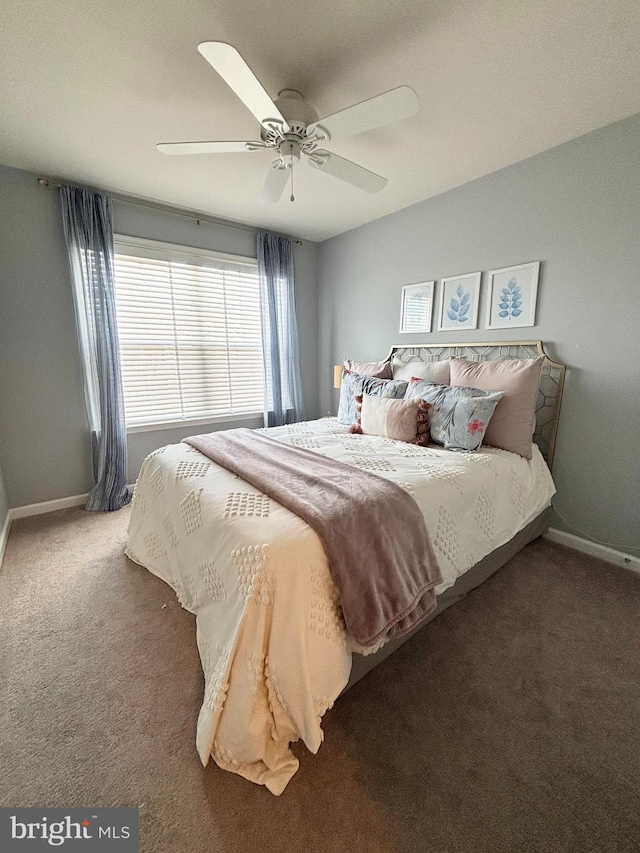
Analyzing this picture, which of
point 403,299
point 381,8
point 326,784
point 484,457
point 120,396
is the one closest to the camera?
point 326,784

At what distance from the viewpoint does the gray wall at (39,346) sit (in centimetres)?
252

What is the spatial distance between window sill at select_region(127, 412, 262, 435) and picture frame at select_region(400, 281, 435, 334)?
188 centimetres

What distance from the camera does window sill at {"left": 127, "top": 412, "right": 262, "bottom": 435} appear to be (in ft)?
10.5

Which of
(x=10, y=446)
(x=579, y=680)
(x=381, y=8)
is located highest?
(x=381, y=8)

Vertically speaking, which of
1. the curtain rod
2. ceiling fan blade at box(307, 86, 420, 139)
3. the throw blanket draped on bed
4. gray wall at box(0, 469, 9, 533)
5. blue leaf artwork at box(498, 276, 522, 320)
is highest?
the curtain rod

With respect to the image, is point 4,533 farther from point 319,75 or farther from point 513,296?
point 513,296

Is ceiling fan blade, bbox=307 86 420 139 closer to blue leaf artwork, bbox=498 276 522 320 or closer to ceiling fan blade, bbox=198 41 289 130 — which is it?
ceiling fan blade, bbox=198 41 289 130

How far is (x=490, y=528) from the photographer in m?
1.77

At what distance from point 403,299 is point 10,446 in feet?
11.5

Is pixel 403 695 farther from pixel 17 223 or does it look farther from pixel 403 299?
pixel 17 223

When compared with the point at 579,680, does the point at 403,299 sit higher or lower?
higher

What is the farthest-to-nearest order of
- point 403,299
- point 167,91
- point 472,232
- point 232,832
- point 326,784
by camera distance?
point 403,299 → point 472,232 → point 167,91 → point 326,784 → point 232,832

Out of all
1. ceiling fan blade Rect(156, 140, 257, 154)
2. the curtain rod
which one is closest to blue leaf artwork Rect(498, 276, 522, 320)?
ceiling fan blade Rect(156, 140, 257, 154)

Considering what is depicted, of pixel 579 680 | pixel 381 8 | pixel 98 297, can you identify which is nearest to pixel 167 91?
pixel 381 8
